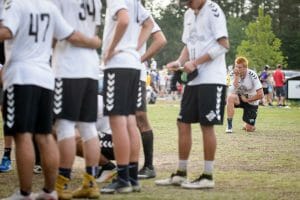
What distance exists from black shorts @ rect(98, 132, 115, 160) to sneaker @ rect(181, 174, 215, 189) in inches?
41.3

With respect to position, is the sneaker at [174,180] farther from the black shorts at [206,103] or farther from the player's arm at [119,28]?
the player's arm at [119,28]

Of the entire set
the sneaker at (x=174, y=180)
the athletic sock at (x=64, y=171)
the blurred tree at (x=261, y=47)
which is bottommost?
the sneaker at (x=174, y=180)

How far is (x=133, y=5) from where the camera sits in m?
6.77

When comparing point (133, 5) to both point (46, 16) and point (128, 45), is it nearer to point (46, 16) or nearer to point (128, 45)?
point (128, 45)

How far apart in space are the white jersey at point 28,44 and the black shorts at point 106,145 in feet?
6.69

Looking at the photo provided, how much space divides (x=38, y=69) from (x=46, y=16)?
44 centimetres

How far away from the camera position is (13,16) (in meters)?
5.39

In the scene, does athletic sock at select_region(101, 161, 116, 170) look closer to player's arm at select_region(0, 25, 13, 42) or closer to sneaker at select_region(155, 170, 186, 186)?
sneaker at select_region(155, 170, 186, 186)

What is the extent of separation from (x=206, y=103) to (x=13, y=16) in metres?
2.33

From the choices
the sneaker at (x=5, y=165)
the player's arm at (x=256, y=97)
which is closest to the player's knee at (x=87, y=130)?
the sneaker at (x=5, y=165)

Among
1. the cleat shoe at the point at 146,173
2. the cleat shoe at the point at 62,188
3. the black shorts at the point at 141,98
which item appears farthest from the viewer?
the cleat shoe at the point at 146,173

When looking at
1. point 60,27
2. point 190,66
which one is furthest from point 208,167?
point 60,27

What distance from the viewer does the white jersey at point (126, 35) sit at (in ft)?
21.4

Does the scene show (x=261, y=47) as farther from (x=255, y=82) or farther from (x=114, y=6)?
(x=114, y=6)
